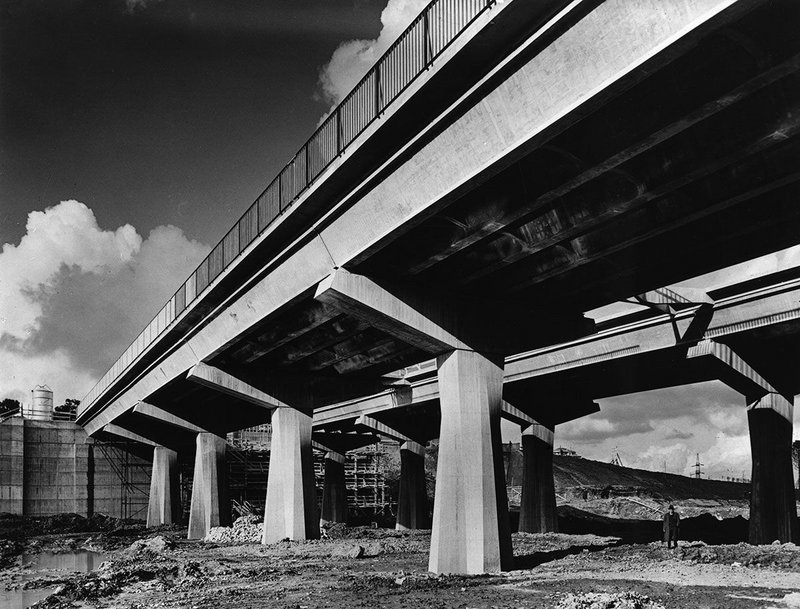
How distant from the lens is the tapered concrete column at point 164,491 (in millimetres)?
51969

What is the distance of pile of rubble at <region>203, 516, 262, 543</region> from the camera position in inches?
1366

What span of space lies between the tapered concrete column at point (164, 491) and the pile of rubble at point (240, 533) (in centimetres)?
1447

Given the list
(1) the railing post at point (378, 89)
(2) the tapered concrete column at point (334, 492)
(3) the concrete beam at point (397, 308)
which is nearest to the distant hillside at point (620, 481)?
(2) the tapered concrete column at point (334, 492)

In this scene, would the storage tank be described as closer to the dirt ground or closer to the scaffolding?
the scaffolding

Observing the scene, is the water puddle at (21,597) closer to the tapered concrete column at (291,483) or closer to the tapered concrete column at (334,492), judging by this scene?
the tapered concrete column at (291,483)

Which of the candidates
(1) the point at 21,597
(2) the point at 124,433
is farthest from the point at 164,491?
(1) the point at 21,597

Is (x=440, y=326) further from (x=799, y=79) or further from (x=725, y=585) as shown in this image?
(x=799, y=79)

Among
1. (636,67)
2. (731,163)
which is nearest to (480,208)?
(731,163)

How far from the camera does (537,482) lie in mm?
38875

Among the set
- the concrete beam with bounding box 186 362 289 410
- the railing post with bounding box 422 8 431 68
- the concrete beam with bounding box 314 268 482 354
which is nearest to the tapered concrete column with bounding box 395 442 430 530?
the concrete beam with bounding box 186 362 289 410

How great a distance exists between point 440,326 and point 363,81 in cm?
608

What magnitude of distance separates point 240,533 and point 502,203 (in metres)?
25.4

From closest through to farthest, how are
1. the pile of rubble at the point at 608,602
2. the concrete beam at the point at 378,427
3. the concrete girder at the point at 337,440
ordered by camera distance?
the pile of rubble at the point at 608,602
the concrete beam at the point at 378,427
the concrete girder at the point at 337,440

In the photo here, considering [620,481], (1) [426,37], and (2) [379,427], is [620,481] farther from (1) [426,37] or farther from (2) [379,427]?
(1) [426,37]
